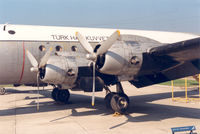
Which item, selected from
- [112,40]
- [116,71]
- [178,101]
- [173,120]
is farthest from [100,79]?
[178,101]

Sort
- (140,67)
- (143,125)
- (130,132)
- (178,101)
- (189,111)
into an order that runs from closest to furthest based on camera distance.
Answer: (130,132), (143,125), (140,67), (189,111), (178,101)

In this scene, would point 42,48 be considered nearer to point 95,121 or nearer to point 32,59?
point 32,59

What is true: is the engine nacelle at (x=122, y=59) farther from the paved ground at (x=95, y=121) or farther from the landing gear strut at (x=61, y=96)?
the landing gear strut at (x=61, y=96)

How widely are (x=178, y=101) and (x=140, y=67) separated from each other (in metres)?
7.76

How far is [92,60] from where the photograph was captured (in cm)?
1053

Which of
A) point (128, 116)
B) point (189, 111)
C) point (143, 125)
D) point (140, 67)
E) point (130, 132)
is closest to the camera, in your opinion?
point (130, 132)

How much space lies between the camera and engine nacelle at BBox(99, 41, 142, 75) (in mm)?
10125

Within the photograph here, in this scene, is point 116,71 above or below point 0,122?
above

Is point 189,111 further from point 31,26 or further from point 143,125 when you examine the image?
point 31,26

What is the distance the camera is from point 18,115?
1228 cm

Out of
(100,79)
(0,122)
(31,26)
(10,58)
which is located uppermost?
(31,26)

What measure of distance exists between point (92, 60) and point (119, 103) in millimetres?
2884

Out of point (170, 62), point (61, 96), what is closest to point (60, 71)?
point (170, 62)

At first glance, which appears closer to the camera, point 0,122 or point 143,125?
point 143,125
